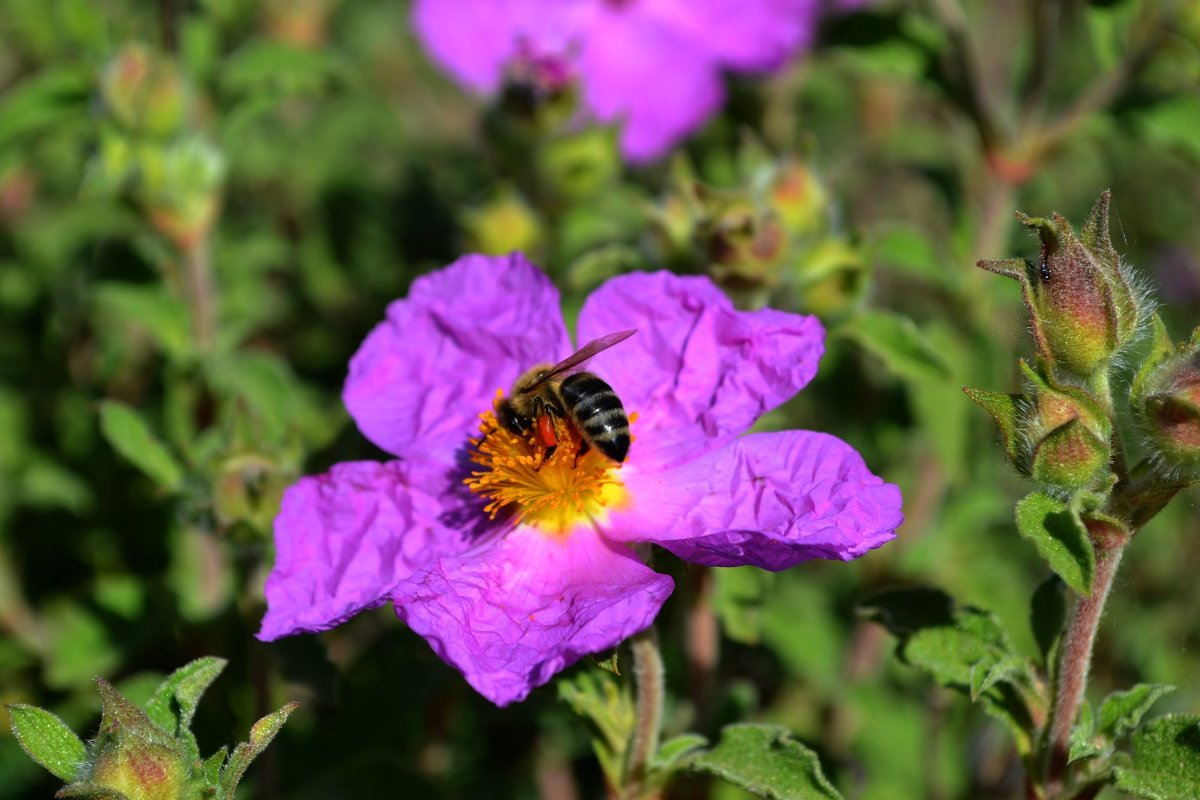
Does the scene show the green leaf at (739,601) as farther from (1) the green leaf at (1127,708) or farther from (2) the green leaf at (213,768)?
(2) the green leaf at (213,768)

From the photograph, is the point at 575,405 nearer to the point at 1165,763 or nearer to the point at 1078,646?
the point at 1078,646

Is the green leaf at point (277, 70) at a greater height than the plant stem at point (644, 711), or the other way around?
the green leaf at point (277, 70)

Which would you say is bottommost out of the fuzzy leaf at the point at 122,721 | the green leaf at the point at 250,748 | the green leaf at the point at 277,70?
the green leaf at the point at 250,748

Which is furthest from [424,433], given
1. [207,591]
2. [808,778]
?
[207,591]

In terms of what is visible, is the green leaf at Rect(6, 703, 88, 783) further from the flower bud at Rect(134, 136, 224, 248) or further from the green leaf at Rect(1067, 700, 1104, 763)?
the flower bud at Rect(134, 136, 224, 248)

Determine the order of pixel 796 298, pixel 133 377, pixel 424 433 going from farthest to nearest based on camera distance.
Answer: pixel 133 377 → pixel 796 298 → pixel 424 433

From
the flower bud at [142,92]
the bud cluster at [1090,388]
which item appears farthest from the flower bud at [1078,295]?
the flower bud at [142,92]

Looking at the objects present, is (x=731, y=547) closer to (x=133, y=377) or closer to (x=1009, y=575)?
(x=1009, y=575)

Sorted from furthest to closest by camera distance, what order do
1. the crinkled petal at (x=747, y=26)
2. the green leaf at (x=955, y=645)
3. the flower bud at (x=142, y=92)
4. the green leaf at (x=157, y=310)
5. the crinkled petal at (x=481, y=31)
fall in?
the crinkled petal at (x=481, y=31), the crinkled petal at (x=747, y=26), the green leaf at (x=157, y=310), the flower bud at (x=142, y=92), the green leaf at (x=955, y=645)
